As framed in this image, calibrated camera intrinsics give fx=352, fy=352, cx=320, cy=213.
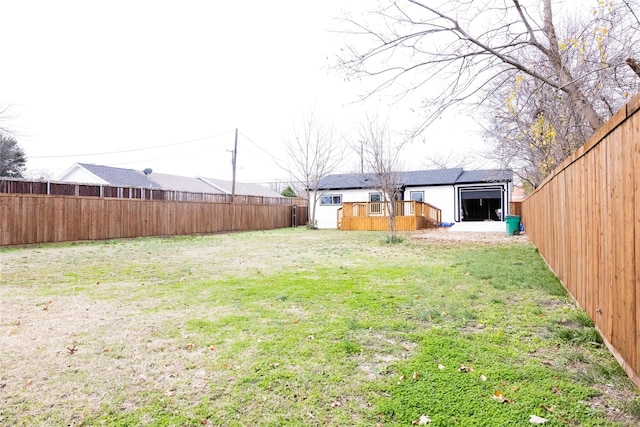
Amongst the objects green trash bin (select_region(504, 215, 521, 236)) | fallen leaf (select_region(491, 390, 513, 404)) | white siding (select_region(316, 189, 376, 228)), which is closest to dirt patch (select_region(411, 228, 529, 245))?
green trash bin (select_region(504, 215, 521, 236))

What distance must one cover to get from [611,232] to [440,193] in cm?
2127

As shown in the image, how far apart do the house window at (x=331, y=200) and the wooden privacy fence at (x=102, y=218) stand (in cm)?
692

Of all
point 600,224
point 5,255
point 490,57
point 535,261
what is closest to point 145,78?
point 5,255

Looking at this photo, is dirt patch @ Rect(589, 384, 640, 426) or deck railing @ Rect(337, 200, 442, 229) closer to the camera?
dirt patch @ Rect(589, 384, 640, 426)

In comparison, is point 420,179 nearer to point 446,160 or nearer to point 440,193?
point 440,193

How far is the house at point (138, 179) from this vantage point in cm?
2273

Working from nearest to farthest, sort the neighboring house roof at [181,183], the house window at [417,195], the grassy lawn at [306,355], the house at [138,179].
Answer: the grassy lawn at [306,355] < the house at [138,179] < the house window at [417,195] < the neighboring house roof at [181,183]

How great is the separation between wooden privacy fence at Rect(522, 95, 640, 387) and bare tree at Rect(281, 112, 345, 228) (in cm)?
1888

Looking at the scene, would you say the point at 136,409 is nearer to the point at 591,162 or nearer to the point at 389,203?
the point at 591,162

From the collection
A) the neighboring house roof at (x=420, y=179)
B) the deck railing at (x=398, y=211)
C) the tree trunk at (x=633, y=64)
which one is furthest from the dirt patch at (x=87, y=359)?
the neighboring house roof at (x=420, y=179)

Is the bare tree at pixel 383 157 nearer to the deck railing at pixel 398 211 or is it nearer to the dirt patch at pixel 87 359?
the deck railing at pixel 398 211

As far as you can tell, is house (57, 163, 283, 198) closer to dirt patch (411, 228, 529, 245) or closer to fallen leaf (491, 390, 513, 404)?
dirt patch (411, 228, 529, 245)

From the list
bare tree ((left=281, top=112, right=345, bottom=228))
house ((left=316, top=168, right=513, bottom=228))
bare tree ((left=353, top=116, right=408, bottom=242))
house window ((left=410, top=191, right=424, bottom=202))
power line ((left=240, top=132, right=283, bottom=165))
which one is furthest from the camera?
power line ((left=240, top=132, right=283, bottom=165))

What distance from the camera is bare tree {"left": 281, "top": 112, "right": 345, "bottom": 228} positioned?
22.4 meters
